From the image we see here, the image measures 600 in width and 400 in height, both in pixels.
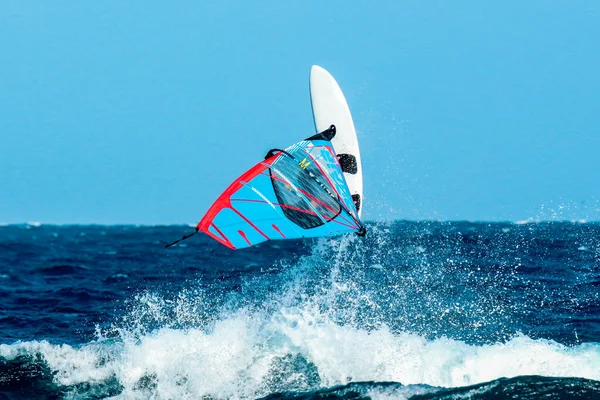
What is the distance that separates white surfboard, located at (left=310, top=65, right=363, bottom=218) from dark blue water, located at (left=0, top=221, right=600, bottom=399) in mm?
2552

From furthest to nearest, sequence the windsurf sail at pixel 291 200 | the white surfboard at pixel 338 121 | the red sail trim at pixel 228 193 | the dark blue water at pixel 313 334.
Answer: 1. the white surfboard at pixel 338 121
2. the windsurf sail at pixel 291 200
3. the red sail trim at pixel 228 193
4. the dark blue water at pixel 313 334

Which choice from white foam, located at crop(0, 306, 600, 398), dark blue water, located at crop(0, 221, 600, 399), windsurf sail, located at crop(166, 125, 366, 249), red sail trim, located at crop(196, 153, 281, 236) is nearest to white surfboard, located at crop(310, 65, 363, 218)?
windsurf sail, located at crop(166, 125, 366, 249)

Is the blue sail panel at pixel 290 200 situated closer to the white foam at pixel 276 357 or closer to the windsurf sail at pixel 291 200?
the windsurf sail at pixel 291 200

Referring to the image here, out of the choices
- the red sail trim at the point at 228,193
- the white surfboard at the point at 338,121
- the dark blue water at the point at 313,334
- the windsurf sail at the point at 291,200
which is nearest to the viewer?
the dark blue water at the point at 313,334

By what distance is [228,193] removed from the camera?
9594 millimetres

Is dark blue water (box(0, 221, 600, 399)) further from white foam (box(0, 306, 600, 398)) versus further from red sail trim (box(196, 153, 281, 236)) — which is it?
red sail trim (box(196, 153, 281, 236))

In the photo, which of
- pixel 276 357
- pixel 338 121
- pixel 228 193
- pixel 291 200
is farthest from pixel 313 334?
pixel 338 121

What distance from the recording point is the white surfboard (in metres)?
12.4

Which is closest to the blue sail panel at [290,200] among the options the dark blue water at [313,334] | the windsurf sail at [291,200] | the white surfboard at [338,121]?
the windsurf sail at [291,200]

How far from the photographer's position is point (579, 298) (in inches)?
527

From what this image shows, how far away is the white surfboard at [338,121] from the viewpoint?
40.7 feet

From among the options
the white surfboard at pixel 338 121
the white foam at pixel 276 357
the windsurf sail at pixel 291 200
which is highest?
the white surfboard at pixel 338 121

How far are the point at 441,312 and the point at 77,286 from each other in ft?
31.6

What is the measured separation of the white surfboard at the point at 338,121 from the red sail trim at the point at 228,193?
9.14ft
